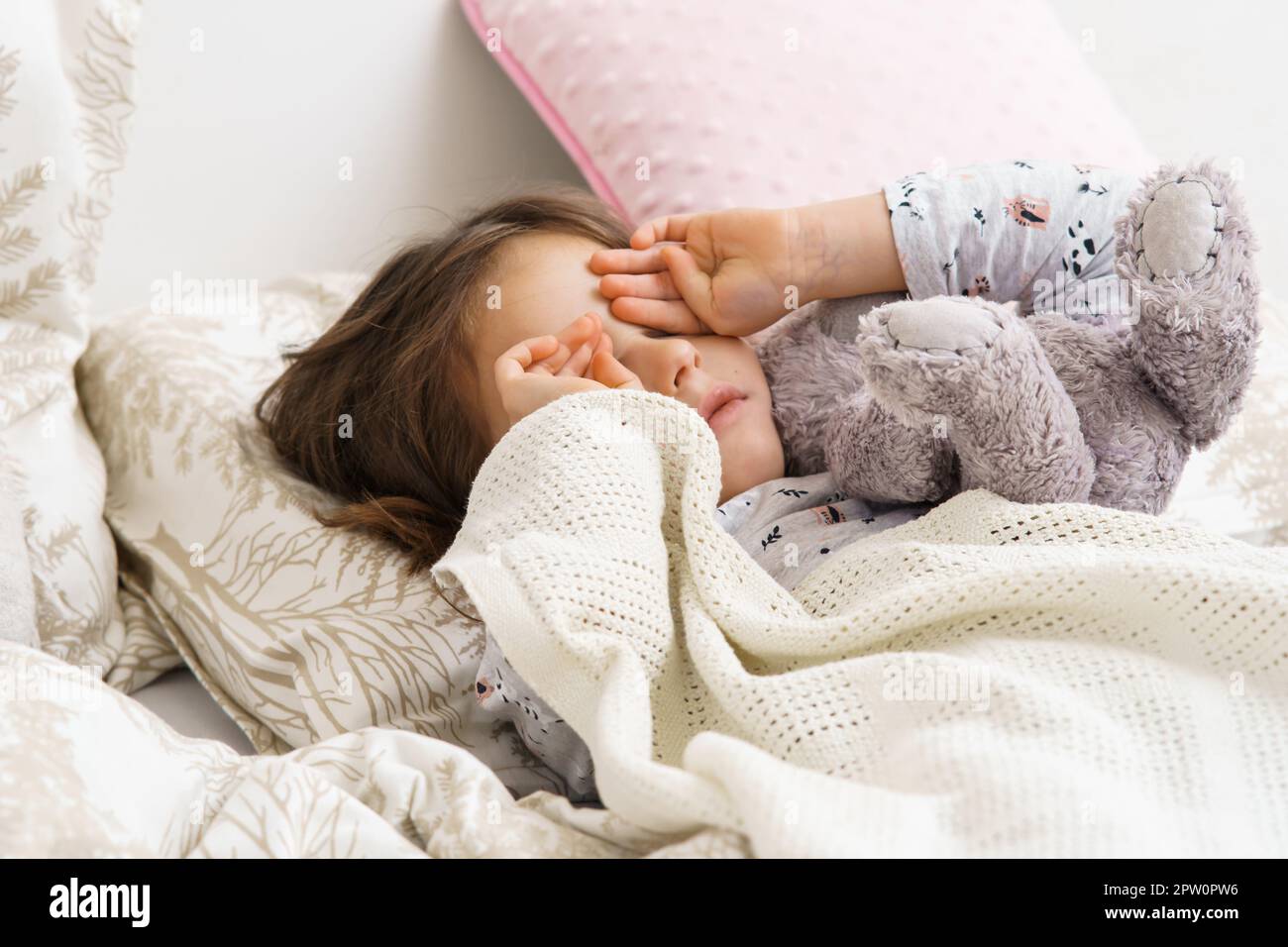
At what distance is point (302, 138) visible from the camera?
1384 mm

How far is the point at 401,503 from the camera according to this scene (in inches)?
38.9

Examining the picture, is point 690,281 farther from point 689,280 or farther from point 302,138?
point 302,138

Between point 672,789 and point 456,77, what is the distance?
1.11 m

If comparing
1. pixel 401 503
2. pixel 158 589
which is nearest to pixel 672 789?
pixel 401 503

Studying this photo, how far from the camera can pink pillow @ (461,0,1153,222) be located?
4.01ft

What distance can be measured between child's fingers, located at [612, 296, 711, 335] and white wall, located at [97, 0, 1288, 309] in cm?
55

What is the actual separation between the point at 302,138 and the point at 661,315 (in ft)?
2.10

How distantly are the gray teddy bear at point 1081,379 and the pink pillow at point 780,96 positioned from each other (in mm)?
395

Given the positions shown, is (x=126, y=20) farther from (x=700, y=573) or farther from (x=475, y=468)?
(x=700, y=573)

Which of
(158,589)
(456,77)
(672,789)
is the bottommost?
(158,589)

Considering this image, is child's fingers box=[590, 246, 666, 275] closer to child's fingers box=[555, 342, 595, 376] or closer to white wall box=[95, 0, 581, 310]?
child's fingers box=[555, 342, 595, 376]

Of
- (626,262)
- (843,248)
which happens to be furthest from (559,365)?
(843,248)

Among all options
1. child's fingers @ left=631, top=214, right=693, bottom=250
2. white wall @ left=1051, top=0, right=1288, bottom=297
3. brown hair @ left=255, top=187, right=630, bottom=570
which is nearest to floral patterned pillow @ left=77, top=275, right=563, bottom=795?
brown hair @ left=255, top=187, right=630, bottom=570
